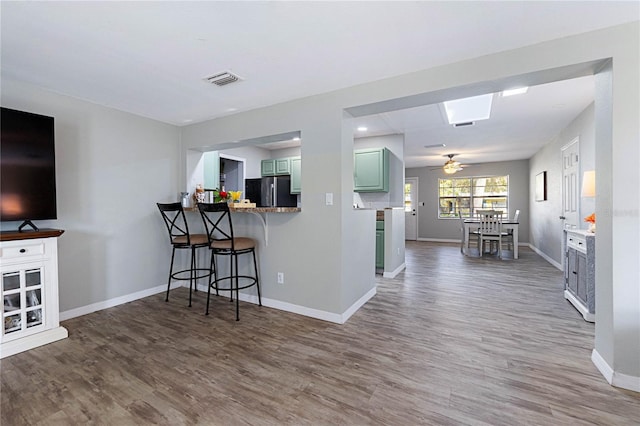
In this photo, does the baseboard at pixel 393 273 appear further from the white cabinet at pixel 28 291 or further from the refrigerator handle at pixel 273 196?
the white cabinet at pixel 28 291

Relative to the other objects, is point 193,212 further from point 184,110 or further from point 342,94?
point 342,94

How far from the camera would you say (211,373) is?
193 cm

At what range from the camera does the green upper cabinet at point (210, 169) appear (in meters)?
4.31

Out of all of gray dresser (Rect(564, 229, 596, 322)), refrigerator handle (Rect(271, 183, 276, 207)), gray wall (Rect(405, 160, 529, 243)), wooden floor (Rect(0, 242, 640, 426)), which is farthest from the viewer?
gray wall (Rect(405, 160, 529, 243))

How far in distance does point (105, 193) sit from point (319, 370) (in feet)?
9.75

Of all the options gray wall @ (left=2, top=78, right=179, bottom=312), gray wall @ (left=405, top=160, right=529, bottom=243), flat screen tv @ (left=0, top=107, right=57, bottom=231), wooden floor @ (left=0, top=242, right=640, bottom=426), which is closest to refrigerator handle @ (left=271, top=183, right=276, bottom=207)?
gray wall @ (left=2, top=78, right=179, bottom=312)

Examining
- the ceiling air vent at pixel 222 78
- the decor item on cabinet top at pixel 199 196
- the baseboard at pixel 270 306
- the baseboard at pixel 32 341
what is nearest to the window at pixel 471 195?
the baseboard at pixel 270 306

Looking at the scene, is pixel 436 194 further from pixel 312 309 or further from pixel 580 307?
pixel 312 309

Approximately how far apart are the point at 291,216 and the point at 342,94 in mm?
1302

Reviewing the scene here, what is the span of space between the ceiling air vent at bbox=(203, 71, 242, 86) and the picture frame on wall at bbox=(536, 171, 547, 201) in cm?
640

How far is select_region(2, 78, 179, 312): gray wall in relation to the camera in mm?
2846

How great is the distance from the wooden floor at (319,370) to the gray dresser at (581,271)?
14 centimetres

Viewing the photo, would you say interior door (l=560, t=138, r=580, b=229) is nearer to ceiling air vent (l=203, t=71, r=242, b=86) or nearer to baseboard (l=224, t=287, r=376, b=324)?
baseboard (l=224, t=287, r=376, b=324)

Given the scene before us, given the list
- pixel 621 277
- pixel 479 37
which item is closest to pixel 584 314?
pixel 621 277
